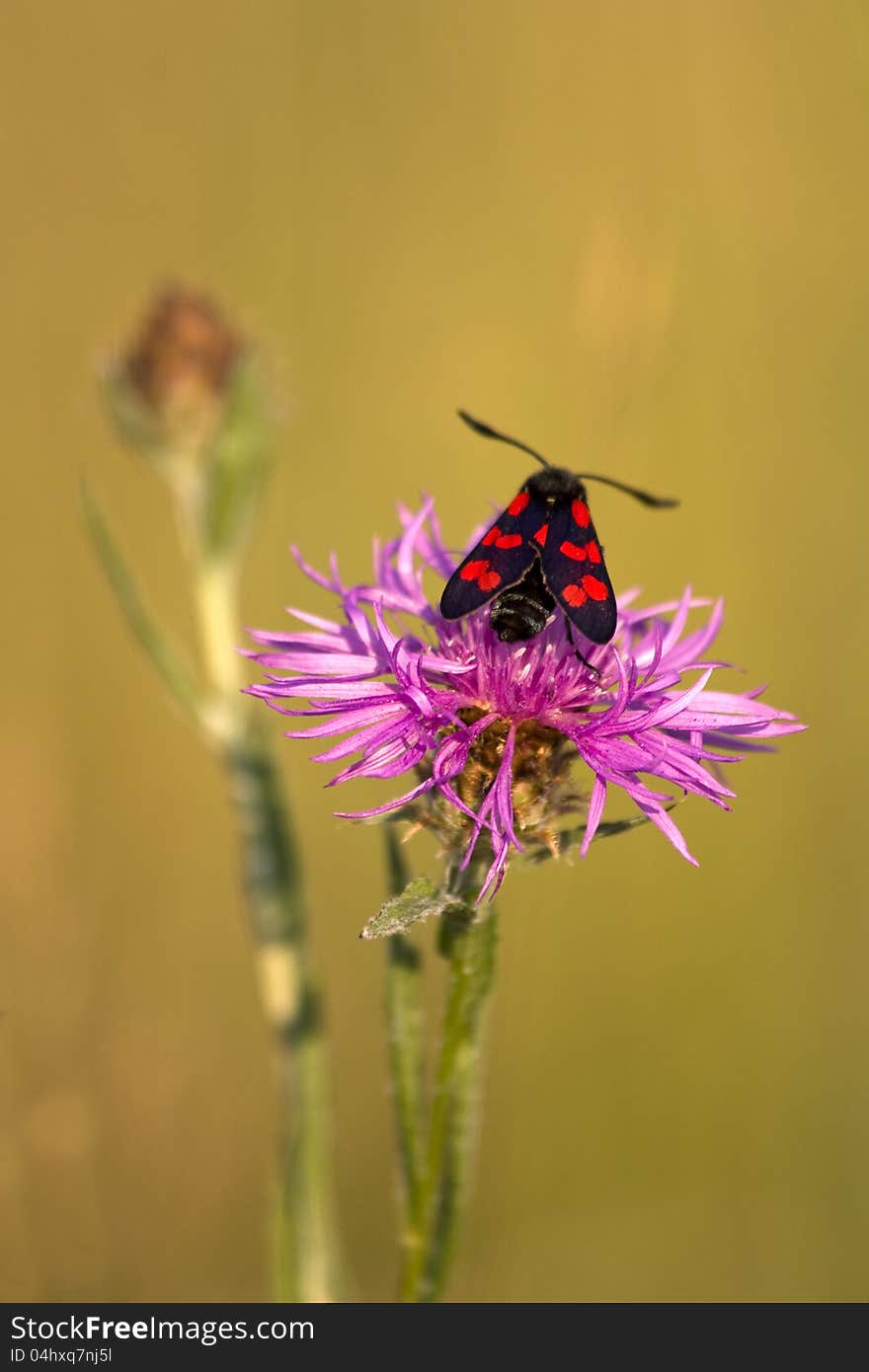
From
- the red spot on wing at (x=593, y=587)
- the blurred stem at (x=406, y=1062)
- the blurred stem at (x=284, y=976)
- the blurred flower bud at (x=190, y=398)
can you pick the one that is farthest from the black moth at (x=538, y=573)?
the blurred flower bud at (x=190, y=398)

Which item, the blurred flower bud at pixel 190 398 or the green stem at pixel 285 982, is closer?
the green stem at pixel 285 982

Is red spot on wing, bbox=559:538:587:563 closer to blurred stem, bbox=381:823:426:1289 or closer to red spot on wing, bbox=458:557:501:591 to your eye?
red spot on wing, bbox=458:557:501:591

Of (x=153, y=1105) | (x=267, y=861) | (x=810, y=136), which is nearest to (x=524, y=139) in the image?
(x=810, y=136)

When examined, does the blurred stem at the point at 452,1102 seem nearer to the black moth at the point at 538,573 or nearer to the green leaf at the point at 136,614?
the black moth at the point at 538,573

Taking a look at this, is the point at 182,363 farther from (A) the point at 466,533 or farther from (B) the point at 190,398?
(A) the point at 466,533

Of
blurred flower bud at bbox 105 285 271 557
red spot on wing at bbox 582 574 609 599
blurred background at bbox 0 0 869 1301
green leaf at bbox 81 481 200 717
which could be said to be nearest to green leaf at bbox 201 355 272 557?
blurred flower bud at bbox 105 285 271 557

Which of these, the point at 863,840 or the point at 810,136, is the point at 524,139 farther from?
the point at 863,840
